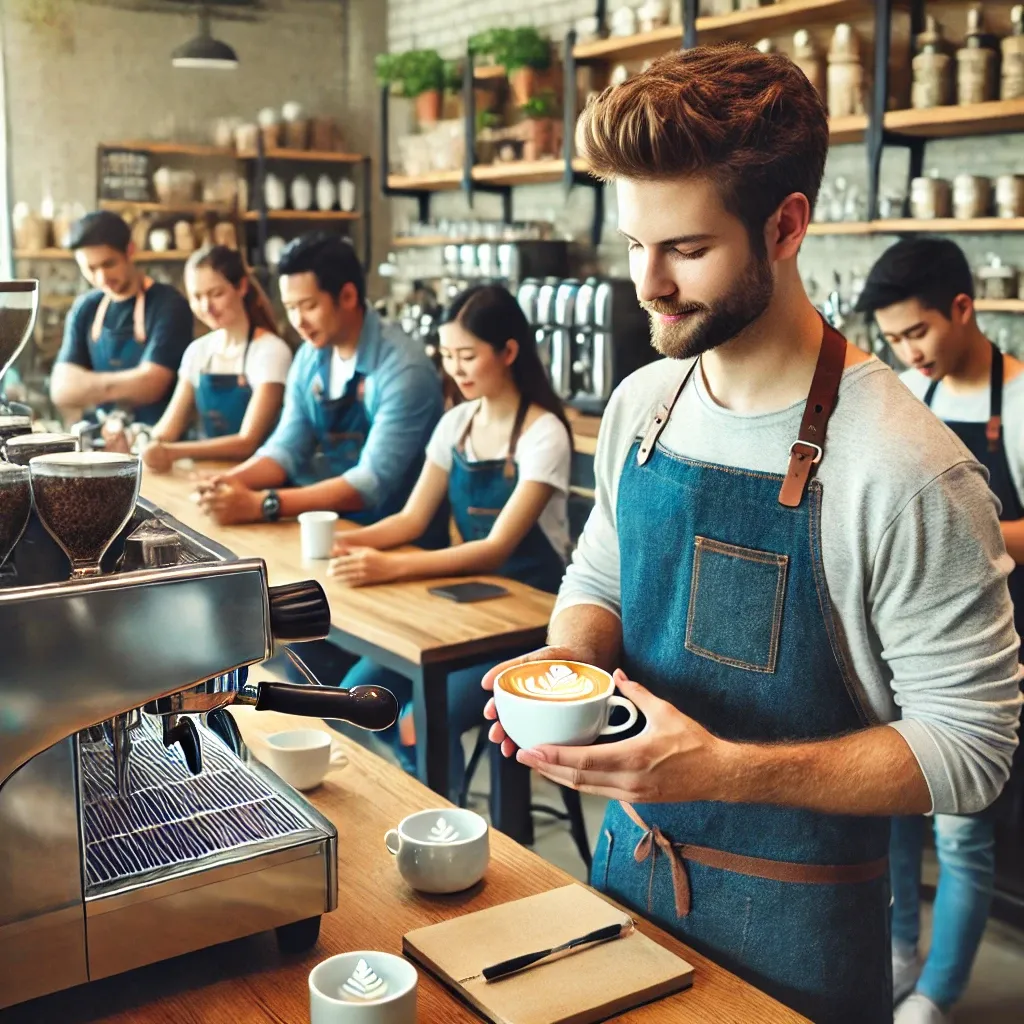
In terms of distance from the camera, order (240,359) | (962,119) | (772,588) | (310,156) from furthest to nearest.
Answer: (310,156) < (240,359) < (962,119) < (772,588)

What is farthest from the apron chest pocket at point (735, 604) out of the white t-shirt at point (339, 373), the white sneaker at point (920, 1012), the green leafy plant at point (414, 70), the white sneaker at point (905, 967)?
the green leafy plant at point (414, 70)

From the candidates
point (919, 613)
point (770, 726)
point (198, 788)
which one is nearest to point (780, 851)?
point (770, 726)

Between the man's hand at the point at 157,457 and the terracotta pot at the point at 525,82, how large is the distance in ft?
9.66

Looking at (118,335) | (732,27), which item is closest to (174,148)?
(118,335)

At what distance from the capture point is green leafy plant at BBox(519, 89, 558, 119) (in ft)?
20.3

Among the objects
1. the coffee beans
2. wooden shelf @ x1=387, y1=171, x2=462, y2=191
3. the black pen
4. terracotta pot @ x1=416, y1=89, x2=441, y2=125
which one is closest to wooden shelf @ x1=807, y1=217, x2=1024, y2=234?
wooden shelf @ x1=387, y1=171, x2=462, y2=191

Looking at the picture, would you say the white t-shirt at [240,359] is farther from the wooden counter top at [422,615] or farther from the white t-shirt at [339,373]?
the wooden counter top at [422,615]

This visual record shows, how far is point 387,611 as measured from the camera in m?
2.75

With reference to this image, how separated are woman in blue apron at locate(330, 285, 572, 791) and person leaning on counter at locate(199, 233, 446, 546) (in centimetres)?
19

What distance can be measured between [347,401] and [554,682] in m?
2.80

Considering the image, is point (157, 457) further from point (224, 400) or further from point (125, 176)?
point (125, 176)

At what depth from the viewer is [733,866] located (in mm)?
1520

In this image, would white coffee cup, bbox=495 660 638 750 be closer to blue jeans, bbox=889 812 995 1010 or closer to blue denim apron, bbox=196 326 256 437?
blue jeans, bbox=889 812 995 1010

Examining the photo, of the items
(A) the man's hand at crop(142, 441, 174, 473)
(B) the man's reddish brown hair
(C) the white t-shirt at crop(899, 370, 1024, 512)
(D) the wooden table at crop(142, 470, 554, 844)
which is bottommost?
(D) the wooden table at crop(142, 470, 554, 844)
